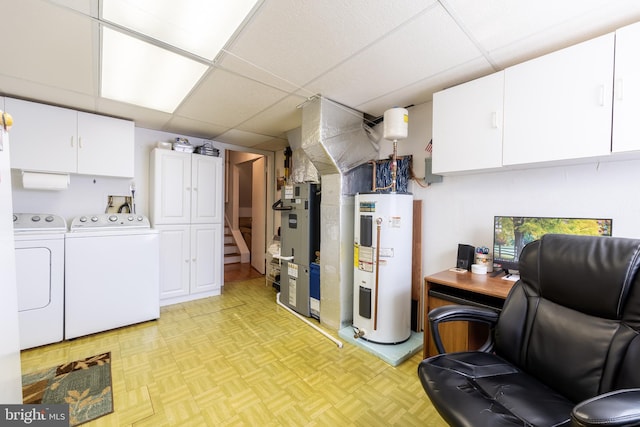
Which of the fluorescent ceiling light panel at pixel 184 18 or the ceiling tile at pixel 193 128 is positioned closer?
the fluorescent ceiling light panel at pixel 184 18

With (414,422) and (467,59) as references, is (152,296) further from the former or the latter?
(467,59)

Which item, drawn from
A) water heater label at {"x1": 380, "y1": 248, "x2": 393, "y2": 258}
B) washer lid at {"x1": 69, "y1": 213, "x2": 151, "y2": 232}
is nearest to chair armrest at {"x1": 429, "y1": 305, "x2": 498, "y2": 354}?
water heater label at {"x1": 380, "y1": 248, "x2": 393, "y2": 258}

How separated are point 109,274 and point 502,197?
389 centimetres

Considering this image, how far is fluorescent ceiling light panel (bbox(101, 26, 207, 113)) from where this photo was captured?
5.84 feet

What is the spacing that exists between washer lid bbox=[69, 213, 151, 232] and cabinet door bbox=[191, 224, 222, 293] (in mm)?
692

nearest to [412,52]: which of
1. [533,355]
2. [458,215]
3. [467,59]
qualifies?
[467,59]

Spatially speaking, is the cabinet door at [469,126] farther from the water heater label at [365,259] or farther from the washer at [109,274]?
the washer at [109,274]

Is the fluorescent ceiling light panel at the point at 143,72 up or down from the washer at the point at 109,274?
up

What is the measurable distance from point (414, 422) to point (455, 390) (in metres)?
0.70

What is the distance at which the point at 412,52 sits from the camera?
176cm

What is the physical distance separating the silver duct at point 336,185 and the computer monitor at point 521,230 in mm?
1300

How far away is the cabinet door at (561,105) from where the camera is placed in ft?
4.76

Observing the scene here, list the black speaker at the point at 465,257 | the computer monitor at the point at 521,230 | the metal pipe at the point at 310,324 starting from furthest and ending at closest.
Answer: the metal pipe at the point at 310,324 < the black speaker at the point at 465,257 < the computer monitor at the point at 521,230

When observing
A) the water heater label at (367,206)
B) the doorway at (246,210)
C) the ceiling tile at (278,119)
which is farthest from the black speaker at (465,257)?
the doorway at (246,210)
